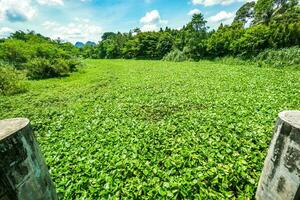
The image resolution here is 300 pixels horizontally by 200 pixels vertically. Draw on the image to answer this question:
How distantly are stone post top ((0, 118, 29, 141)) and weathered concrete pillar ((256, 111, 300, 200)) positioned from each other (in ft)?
9.61

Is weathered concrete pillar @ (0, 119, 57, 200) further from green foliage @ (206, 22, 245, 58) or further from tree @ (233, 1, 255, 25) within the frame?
tree @ (233, 1, 255, 25)

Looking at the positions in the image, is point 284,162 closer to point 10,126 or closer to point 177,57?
point 10,126

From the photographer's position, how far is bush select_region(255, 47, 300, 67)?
46.8 ft

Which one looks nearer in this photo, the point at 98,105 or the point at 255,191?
the point at 255,191

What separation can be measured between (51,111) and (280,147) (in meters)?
7.41

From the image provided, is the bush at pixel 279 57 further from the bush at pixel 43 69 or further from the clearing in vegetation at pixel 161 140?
the bush at pixel 43 69

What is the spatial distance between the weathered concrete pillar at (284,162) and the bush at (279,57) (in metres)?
14.4

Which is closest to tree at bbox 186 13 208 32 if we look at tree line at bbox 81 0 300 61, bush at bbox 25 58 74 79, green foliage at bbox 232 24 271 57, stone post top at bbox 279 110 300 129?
tree line at bbox 81 0 300 61

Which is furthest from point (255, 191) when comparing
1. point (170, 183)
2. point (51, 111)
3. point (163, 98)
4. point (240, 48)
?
point (240, 48)

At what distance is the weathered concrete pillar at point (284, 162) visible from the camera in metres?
2.18

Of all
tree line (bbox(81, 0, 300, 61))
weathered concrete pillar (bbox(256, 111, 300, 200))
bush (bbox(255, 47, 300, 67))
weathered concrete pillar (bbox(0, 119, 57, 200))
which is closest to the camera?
weathered concrete pillar (bbox(0, 119, 57, 200))

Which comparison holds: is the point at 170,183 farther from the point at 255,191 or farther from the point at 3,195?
the point at 3,195

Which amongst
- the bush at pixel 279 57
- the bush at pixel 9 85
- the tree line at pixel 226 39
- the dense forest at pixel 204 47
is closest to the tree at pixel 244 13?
the tree line at pixel 226 39

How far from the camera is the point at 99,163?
13.0ft
